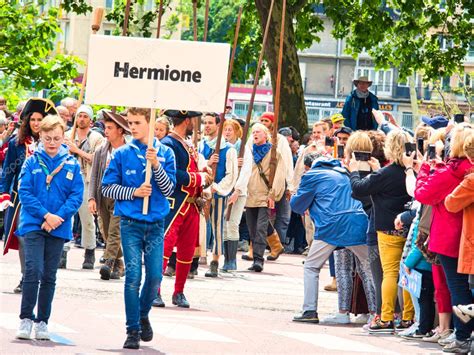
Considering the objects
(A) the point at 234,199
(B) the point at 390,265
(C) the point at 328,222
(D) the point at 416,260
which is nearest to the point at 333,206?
(C) the point at 328,222

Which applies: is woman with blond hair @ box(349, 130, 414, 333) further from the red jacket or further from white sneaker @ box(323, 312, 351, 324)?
the red jacket

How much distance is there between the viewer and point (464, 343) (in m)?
11.7

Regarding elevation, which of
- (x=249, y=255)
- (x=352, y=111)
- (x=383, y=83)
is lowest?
(x=249, y=255)

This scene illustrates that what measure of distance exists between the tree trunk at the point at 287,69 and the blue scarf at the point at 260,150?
24.6 feet

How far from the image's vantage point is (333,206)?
13.9m

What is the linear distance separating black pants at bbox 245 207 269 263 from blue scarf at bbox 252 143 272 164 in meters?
0.82

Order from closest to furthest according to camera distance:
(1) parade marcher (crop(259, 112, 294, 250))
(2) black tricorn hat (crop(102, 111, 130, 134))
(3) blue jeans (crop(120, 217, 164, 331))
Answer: (3) blue jeans (crop(120, 217, 164, 331)), (2) black tricorn hat (crop(102, 111, 130, 134)), (1) parade marcher (crop(259, 112, 294, 250))

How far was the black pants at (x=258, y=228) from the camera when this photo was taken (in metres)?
19.3

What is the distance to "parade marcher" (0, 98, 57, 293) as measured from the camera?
1338 centimetres

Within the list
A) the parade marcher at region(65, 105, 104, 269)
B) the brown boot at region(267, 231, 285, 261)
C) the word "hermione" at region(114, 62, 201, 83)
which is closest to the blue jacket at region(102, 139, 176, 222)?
Answer: the word "hermione" at region(114, 62, 201, 83)

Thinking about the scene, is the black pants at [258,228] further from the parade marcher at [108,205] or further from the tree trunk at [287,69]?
the tree trunk at [287,69]

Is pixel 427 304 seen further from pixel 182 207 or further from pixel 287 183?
pixel 287 183

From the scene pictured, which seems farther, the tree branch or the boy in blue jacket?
the tree branch

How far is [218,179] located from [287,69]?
426 inches
